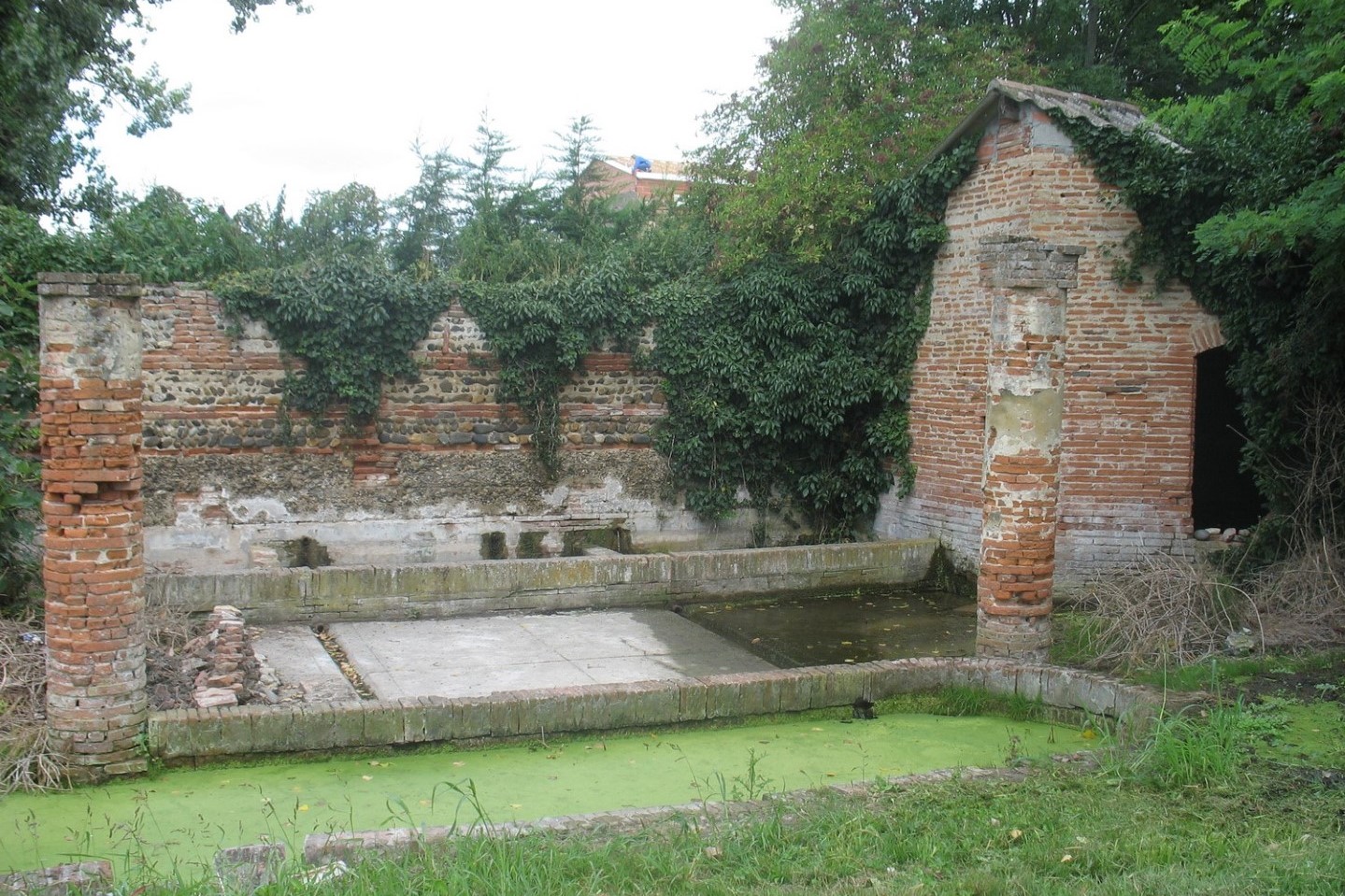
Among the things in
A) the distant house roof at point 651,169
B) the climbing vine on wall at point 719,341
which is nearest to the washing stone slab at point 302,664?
the climbing vine on wall at point 719,341

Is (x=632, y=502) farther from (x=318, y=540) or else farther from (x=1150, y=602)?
(x=1150, y=602)

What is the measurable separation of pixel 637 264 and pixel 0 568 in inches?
312

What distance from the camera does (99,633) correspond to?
5.97 metres

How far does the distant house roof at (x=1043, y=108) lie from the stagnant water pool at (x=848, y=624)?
15.5 feet

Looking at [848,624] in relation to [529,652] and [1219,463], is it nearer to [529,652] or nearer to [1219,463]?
[529,652]

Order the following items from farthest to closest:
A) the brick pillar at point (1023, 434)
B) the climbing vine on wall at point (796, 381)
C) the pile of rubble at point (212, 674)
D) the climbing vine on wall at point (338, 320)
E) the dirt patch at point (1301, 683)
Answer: the climbing vine on wall at point (796, 381) < the climbing vine on wall at point (338, 320) < the brick pillar at point (1023, 434) < the dirt patch at point (1301, 683) < the pile of rubble at point (212, 674)

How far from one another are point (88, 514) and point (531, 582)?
4545 mm

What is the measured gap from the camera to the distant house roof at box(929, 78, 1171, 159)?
10531mm

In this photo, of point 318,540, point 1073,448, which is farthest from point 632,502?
point 1073,448

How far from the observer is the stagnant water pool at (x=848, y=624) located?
8.89m

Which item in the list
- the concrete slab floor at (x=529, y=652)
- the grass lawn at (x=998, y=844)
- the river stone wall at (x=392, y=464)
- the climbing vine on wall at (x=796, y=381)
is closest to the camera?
the grass lawn at (x=998, y=844)

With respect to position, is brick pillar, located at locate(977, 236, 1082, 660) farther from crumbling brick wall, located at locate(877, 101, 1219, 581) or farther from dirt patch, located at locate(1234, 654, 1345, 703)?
crumbling brick wall, located at locate(877, 101, 1219, 581)

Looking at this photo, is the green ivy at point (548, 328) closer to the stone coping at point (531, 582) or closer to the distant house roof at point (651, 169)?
the stone coping at point (531, 582)

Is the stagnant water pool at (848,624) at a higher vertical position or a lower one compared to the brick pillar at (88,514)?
lower
